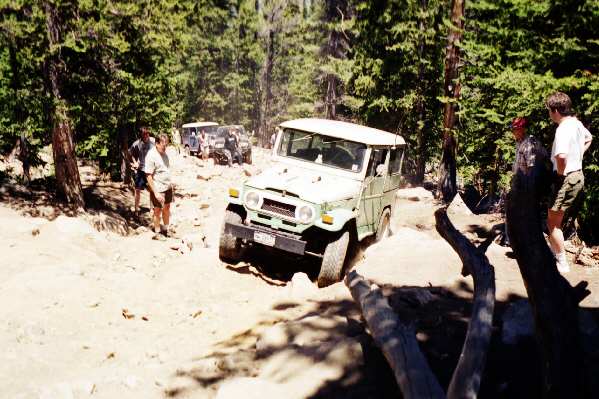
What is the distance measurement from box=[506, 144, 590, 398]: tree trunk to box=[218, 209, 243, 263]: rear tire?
4283 millimetres

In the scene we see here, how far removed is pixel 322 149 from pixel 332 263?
2.10m

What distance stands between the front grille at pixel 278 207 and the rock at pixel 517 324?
306cm

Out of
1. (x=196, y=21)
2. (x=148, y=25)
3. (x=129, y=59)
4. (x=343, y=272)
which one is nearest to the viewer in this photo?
(x=343, y=272)

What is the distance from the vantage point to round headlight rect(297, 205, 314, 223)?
237 inches

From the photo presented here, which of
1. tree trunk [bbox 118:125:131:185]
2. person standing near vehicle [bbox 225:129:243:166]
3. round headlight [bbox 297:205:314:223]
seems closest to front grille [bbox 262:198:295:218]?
round headlight [bbox 297:205:314:223]

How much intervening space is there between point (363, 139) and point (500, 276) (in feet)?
9.21

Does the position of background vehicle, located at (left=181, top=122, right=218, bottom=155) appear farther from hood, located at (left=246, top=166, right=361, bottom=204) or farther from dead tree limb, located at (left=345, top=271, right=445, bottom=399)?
A: dead tree limb, located at (left=345, top=271, right=445, bottom=399)

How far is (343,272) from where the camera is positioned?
674 cm

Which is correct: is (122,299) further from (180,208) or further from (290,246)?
(180,208)

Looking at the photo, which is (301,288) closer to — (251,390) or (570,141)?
(251,390)

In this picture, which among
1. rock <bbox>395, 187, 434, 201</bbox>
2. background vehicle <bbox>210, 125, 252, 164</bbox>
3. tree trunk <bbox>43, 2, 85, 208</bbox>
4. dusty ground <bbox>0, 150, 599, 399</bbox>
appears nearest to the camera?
dusty ground <bbox>0, 150, 599, 399</bbox>

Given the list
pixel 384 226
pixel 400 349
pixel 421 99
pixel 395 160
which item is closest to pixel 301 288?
pixel 400 349

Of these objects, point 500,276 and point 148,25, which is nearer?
point 500,276

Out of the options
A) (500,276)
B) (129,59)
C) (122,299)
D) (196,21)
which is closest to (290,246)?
(122,299)
